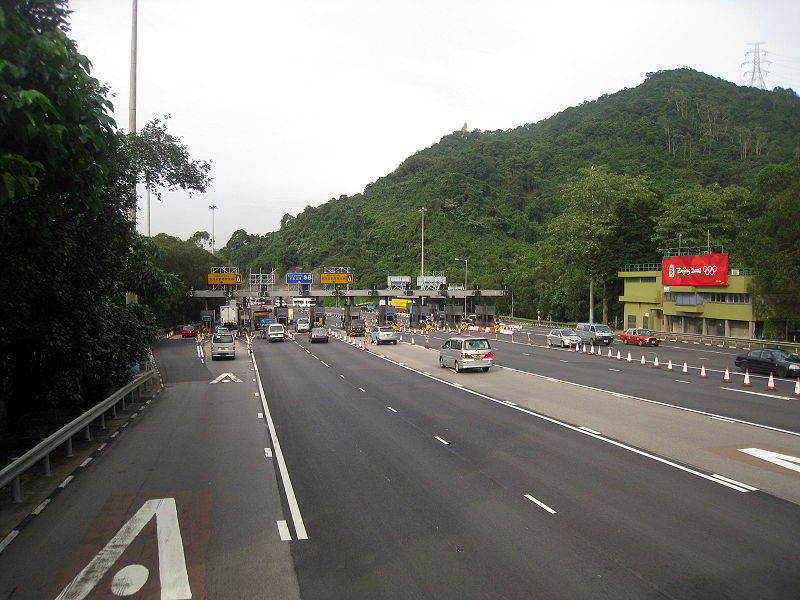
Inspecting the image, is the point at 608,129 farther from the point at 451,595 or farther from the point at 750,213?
the point at 451,595

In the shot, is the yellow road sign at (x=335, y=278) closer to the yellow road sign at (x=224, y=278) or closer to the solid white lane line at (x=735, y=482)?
the yellow road sign at (x=224, y=278)

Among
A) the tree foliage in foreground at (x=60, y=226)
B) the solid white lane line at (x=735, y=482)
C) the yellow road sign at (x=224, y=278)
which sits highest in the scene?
the yellow road sign at (x=224, y=278)

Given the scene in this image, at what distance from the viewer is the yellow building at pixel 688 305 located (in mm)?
49375

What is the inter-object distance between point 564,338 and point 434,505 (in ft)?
128

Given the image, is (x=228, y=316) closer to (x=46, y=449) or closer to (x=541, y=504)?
(x=46, y=449)

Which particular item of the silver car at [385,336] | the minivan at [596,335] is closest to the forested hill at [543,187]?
the minivan at [596,335]

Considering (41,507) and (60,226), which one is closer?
(41,507)

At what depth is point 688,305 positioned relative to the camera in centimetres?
5519

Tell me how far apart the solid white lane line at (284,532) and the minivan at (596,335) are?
4081 centimetres

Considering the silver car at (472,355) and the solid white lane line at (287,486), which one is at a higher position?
the silver car at (472,355)

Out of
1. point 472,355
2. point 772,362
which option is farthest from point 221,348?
point 772,362

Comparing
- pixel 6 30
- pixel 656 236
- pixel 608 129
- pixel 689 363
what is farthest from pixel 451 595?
pixel 608 129

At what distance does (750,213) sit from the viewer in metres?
65.9

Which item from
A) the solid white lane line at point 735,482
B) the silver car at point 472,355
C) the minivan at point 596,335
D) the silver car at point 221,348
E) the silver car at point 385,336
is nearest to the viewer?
the solid white lane line at point 735,482
